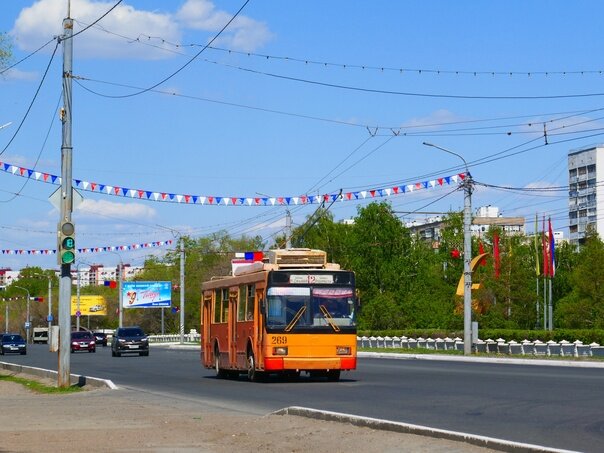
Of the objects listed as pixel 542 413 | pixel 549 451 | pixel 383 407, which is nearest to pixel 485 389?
pixel 383 407

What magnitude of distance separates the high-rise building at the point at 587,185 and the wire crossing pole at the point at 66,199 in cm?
15628

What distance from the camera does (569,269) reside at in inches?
4653

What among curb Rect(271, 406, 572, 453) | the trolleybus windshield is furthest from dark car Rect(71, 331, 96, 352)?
curb Rect(271, 406, 572, 453)

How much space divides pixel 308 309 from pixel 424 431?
15960 millimetres

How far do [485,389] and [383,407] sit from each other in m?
5.48

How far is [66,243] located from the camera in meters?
26.6

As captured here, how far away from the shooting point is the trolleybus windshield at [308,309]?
29.7 meters

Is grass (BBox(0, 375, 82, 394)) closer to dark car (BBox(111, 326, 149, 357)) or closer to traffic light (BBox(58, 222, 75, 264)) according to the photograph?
traffic light (BBox(58, 222, 75, 264))

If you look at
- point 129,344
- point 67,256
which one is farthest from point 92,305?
point 67,256

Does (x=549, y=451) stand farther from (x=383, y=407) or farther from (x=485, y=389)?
(x=485, y=389)

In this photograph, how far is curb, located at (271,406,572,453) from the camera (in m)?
11.8

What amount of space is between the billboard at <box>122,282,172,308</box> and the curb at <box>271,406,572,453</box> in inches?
4285

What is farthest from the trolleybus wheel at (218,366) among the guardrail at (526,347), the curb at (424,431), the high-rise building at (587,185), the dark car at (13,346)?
the high-rise building at (587,185)

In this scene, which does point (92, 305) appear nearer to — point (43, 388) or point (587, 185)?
point (587, 185)
